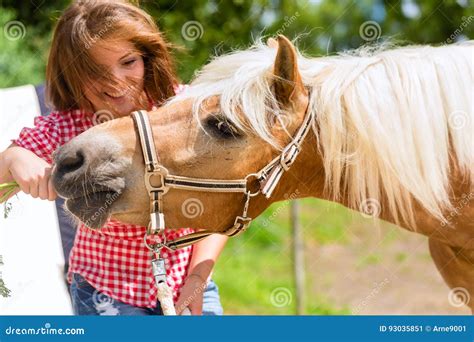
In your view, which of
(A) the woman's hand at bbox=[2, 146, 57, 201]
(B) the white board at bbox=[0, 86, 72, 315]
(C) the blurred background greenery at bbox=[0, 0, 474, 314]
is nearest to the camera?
(A) the woman's hand at bbox=[2, 146, 57, 201]

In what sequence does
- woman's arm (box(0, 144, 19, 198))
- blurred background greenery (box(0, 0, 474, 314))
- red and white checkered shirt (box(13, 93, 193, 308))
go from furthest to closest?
blurred background greenery (box(0, 0, 474, 314)), red and white checkered shirt (box(13, 93, 193, 308)), woman's arm (box(0, 144, 19, 198))

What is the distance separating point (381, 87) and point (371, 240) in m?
4.58

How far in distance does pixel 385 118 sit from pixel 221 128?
1.61 ft

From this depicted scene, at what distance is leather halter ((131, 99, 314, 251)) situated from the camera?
1813 millimetres

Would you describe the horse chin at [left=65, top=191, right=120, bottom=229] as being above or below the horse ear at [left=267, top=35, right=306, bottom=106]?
below

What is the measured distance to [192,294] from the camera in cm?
217

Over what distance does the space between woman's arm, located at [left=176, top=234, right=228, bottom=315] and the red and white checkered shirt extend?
7cm

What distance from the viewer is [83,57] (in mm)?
2113

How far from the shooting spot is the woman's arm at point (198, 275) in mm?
2166

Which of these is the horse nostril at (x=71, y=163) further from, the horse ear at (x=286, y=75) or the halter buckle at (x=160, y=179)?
the horse ear at (x=286, y=75)

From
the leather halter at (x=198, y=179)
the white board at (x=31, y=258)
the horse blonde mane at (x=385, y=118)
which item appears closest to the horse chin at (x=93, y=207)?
the leather halter at (x=198, y=179)

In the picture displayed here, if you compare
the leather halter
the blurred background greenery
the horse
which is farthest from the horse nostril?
the blurred background greenery

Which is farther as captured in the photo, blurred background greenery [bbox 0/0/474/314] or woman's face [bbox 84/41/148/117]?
blurred background greenery [bbox 0/0/474/314]

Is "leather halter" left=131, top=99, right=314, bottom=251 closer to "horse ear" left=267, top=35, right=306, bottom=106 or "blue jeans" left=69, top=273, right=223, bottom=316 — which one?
"horse ear" left=267, top=35, right=306, bottom=106
